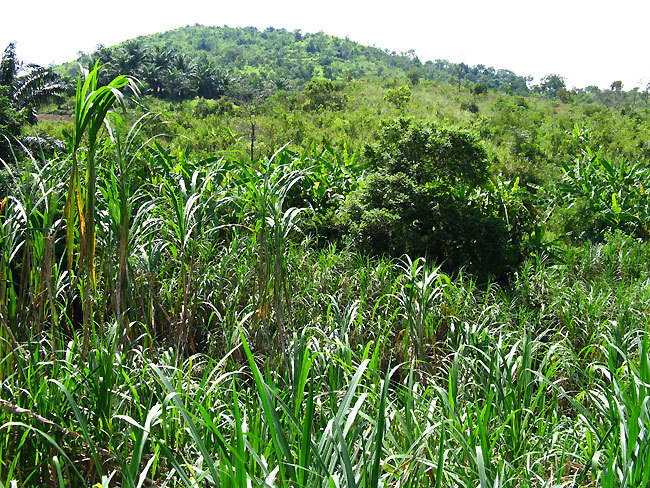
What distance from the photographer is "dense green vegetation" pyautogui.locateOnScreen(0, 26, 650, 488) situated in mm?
1534

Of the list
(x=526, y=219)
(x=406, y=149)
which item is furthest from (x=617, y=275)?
(x=406, y=149)

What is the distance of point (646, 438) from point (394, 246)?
131 inches

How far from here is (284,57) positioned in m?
74.1

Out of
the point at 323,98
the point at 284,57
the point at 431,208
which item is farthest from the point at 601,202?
the point at 284,57

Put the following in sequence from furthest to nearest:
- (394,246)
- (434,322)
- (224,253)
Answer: (394,246), (224,253), (434,322)

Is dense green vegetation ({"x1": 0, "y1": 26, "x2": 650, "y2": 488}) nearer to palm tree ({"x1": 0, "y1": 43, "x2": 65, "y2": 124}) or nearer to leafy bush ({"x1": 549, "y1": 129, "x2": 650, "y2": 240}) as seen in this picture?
leafy bush ({"x1": 549, "y1": 129, "x2": 650, "y2": 240})

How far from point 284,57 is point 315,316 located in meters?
76.5

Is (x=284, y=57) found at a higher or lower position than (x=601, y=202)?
higher

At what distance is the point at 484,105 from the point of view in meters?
25.6

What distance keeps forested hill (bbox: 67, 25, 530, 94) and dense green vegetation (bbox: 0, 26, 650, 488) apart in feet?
138

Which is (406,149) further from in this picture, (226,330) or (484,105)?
(484,105)

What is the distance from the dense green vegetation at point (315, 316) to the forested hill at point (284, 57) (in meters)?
42.1

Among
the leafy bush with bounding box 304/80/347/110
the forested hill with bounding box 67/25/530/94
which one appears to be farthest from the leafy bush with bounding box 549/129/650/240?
the forested hill with bounding box 67/25/530/94

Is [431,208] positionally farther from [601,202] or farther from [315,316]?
[601,202]
